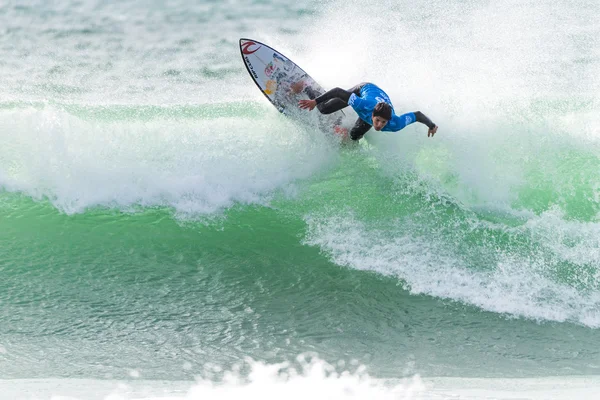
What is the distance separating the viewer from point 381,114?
638cm

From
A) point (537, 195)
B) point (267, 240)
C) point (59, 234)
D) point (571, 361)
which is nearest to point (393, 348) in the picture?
point (571, 361)

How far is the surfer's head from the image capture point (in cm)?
638

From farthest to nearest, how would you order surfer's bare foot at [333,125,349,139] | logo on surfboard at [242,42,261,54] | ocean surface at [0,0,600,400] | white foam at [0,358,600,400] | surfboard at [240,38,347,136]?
logo on surfboard at [242,42,261,54] < surfboard at [240,38,347,136] < surfer's bare foot at [333,125,349,139] < ocean surface at [0,0,600,400] < white foam at [0,358,600,400]

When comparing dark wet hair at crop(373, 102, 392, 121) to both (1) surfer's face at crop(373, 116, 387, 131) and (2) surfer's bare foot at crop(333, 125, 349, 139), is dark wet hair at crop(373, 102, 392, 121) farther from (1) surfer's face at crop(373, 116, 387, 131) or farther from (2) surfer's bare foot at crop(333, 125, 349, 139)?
(2) surfer's bare foot at crop(333, 125, 349, 139)

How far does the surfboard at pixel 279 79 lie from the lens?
7.68 metres

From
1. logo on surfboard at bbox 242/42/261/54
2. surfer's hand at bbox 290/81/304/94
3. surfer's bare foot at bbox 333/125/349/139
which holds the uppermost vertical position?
logo on surfboard at bbox 242/42/261/54

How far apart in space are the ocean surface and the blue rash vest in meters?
0.74

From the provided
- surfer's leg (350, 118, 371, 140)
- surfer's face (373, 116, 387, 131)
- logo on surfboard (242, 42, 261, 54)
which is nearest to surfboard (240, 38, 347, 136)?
logo on surfboard (242, 42, 261, 54)

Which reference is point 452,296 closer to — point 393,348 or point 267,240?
point 393,348

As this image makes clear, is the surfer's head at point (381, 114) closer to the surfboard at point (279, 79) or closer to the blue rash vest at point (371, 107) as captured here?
the blue rash vest at point (371, 107)

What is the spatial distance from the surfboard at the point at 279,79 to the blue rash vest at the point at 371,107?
831 mm

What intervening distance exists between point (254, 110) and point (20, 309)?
368 cm

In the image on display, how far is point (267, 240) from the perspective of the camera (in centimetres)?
680

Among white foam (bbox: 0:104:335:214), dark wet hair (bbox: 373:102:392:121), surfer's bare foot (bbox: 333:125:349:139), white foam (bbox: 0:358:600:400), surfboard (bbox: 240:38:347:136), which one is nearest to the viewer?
white foam (bbox: 0:358:600:400)
